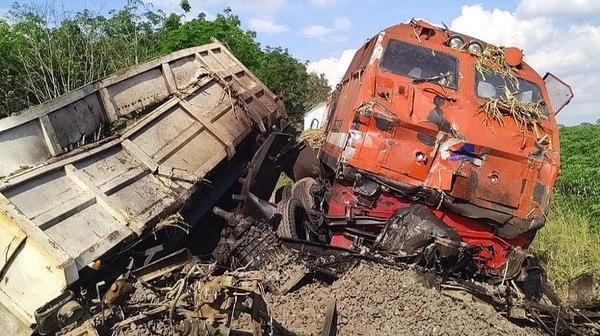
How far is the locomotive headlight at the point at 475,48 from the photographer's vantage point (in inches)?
252

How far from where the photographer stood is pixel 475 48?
21.2 ft

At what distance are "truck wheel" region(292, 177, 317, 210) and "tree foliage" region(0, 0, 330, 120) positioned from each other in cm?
681

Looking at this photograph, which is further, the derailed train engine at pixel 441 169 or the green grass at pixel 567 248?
the green grass at pixel 567 248

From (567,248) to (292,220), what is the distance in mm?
4329

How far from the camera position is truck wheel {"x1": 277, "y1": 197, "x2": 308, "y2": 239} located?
5.64 metres

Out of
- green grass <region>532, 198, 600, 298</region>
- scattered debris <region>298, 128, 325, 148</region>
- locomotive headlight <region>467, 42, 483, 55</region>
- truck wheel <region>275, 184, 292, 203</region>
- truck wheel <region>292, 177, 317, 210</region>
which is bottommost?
green grass <region>532, 198, 600, 298</region>

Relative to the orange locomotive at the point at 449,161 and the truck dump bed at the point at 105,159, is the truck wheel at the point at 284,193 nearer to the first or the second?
the truck dump bed at the point at 105,159

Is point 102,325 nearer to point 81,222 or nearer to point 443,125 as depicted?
point 81,222

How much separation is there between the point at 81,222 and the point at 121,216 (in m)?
0.39

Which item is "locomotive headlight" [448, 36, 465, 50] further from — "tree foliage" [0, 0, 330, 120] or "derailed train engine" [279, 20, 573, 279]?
"tree foliage" [0, 0, 330, 120]

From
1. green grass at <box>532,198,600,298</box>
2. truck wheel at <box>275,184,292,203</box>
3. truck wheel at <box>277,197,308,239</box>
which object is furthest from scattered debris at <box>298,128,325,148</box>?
green grass at <box>532,198,600,298</box>

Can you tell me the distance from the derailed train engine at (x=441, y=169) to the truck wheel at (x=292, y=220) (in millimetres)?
18

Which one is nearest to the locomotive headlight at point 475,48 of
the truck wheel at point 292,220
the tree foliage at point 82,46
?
the truck wheel at point 292,220

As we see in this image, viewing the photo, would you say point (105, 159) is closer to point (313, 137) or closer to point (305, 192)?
point (305, 192)
